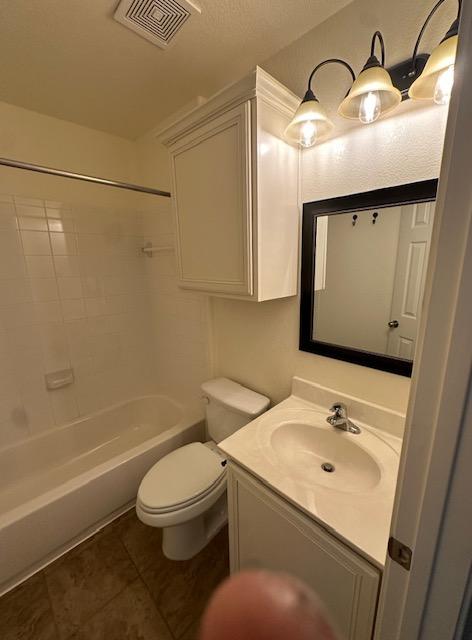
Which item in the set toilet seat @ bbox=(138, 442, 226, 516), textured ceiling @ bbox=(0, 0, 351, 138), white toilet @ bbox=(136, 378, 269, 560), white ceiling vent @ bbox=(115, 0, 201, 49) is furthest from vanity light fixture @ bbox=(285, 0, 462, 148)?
toilet seat @ bbox=(138, 442, 226, 516)

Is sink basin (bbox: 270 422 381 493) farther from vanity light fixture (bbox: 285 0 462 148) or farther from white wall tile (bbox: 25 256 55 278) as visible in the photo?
white wall tile (bbox: 25 256 55 278)

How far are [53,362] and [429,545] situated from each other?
2.09 m

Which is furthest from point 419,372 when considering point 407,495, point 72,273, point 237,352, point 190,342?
point 72,273

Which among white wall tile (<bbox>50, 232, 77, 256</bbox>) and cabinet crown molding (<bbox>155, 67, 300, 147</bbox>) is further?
white wall tile (<bbox>50, 232, 77, 256</bbox>)

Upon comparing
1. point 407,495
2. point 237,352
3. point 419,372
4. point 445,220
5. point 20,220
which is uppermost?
point 20,220

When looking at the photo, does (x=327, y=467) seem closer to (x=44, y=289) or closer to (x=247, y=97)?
(x=247, y=97)

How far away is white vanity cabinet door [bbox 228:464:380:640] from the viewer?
28.2 inches

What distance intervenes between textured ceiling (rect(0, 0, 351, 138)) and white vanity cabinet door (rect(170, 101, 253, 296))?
393mm

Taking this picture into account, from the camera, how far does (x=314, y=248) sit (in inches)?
46.6

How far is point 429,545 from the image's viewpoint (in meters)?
0.46

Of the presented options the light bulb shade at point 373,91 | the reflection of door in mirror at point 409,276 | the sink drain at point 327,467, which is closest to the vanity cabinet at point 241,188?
the light bulb shade at point 373,91

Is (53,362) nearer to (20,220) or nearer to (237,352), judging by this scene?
(20,220)

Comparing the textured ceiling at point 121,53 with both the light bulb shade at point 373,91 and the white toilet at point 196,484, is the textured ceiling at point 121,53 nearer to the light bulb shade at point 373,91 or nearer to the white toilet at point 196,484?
the light bulb shade at point 373,91

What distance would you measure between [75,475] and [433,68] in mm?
2585
